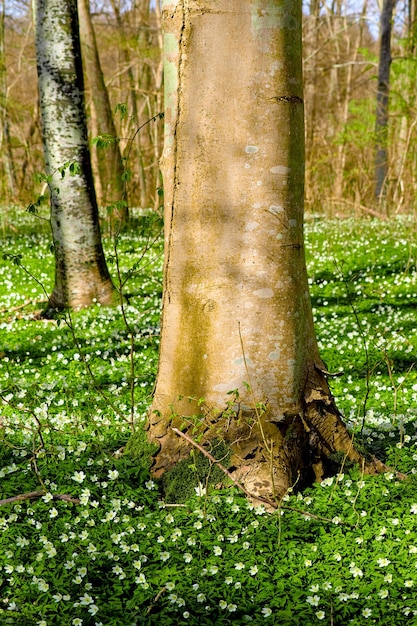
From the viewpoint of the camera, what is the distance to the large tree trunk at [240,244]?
10.3 ft

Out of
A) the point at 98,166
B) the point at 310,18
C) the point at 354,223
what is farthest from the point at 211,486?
the point at 310,18

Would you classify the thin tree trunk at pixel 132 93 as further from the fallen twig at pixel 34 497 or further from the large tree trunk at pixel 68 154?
the fallen twig at pixel 34 497

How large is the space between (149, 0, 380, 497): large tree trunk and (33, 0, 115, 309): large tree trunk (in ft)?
15.3

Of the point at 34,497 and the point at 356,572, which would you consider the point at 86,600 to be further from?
the point at 356,572

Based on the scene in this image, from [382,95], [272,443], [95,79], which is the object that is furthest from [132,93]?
[272,443]

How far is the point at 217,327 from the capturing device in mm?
3330

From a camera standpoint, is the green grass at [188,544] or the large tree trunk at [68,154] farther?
the large tree trunk at [68,154]

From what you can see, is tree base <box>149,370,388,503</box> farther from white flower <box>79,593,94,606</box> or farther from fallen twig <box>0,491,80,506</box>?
white flower <box>79,593,94,606</box>

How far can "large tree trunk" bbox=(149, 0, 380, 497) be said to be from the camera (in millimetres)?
3145

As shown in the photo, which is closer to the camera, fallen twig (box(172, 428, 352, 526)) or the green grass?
the green grass

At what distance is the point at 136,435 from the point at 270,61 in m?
2.29

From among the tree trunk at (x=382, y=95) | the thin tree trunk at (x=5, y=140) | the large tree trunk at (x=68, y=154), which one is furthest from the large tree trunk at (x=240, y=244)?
the tree trunk at (x=382, y=95)

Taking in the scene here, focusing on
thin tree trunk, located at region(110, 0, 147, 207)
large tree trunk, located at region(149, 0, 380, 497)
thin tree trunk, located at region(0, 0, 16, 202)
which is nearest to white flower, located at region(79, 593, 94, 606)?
large tree trunk, located at region(149, 0, 380, 497)

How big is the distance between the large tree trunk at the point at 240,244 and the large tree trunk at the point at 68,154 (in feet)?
15.3
